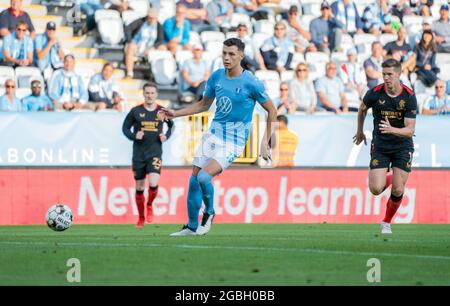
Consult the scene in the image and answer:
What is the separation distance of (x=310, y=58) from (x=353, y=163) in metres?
4.13

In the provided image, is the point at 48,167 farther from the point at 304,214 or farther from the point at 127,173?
the point at 304,214

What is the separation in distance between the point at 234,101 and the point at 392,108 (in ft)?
8.12

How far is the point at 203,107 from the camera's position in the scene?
14.6 meters

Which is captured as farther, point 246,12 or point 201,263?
point 246,12

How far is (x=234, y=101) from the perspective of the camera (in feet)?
46.5

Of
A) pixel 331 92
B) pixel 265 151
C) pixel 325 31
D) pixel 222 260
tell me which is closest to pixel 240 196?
pixel 331 92

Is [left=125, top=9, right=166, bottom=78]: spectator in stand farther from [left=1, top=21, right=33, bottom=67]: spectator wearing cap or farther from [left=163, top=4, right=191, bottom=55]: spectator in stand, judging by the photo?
[left=1, top=21, right=33, bottom=67]: spectator wearing cap

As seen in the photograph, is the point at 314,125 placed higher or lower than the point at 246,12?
lower

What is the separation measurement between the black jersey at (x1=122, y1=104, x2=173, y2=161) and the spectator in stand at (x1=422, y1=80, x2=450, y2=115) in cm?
690

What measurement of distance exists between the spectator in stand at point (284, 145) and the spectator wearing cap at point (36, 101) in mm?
4294

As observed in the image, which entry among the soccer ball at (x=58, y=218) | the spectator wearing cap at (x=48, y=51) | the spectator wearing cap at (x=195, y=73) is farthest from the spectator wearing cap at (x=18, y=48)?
the soccer ball at (x=58, y=218)

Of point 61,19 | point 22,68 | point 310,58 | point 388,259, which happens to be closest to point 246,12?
point 310,58

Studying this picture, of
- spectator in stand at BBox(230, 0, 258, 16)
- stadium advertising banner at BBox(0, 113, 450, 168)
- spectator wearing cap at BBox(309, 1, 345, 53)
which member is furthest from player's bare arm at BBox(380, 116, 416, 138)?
spectator in stand at BBox(230, 0, 258, 16)

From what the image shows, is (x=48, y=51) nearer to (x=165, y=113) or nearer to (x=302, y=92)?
(x=302, y=92)
